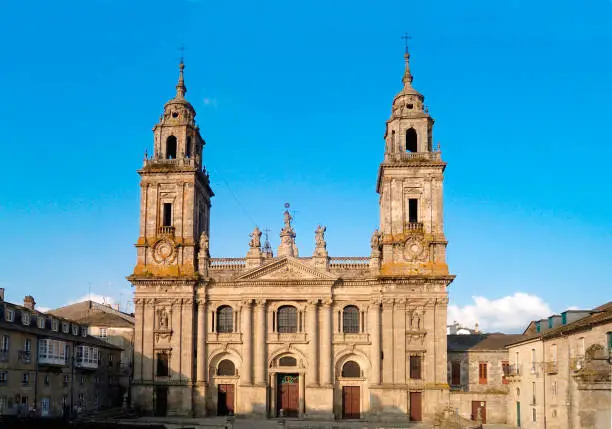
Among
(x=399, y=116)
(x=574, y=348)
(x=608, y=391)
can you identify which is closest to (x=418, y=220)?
(x=399, y=116)

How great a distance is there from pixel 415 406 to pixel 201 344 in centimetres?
1699

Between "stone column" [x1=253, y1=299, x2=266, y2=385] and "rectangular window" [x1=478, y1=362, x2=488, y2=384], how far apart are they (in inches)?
681

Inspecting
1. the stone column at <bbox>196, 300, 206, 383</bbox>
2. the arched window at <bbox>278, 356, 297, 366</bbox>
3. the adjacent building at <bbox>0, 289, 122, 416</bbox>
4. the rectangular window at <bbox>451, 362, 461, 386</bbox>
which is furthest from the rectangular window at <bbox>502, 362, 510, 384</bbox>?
the adjacent building at <bbox>0, 289, 122, 416</bbox>

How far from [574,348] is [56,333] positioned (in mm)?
36158

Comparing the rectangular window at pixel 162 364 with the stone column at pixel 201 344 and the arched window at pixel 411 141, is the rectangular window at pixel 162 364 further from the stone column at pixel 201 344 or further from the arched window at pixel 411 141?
the arched window at pixel 411 141

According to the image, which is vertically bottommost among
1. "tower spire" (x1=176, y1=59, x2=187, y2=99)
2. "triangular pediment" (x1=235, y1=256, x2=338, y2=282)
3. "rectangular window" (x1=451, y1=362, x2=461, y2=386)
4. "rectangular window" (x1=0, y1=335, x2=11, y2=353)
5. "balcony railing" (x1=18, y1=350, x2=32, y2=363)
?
"rectangular window" (x1=451, y1=362, x2=461, y2=386)

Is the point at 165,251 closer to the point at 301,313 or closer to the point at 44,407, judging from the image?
the point at 301,313

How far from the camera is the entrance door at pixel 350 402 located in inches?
2178

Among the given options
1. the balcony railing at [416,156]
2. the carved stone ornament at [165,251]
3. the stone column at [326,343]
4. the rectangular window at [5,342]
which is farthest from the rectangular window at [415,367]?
the rectangular window at [5,342]

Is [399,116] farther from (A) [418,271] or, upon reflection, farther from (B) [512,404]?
(B) [512,404]

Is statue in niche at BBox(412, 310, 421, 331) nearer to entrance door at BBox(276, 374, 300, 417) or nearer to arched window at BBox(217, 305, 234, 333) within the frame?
entrance door at BBox(276, 374, 300, 417)

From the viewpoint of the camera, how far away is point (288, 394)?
185 feet

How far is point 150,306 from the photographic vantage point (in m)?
57.2

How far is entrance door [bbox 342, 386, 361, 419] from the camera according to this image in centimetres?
5531
